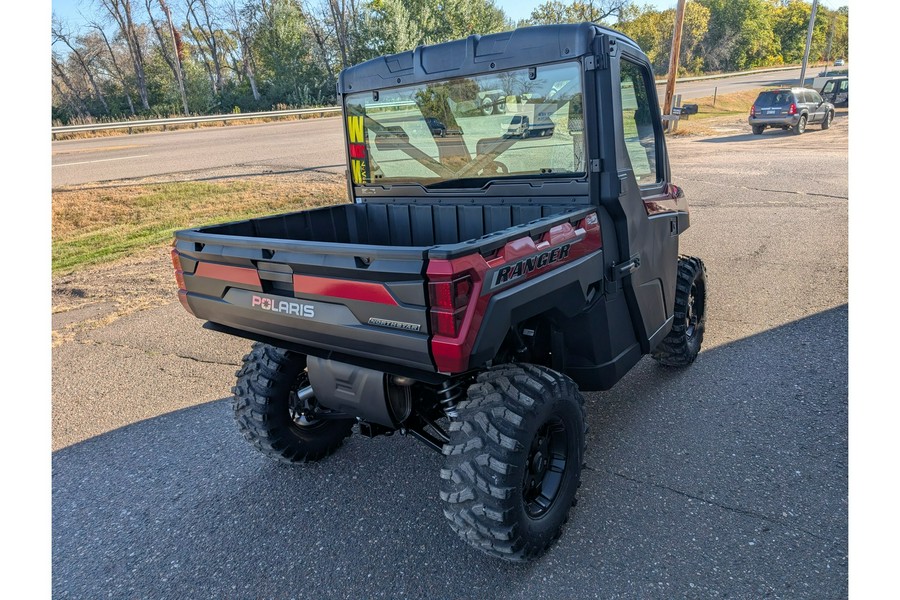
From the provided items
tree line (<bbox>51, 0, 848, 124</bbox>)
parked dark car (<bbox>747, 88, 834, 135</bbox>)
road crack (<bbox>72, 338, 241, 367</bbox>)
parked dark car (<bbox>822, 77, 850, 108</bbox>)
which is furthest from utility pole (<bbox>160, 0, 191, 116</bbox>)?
parked dark car (<bbox>822, 77, 850, 108</bbox>)

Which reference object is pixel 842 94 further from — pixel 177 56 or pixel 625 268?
pixel 177 56

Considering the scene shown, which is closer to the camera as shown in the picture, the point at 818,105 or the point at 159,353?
the point at 159,353

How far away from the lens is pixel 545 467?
8.99 ft

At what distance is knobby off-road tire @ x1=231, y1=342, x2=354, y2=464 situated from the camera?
10.3ft

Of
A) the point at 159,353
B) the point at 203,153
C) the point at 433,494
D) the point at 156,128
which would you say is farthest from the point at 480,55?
the point at 156,128

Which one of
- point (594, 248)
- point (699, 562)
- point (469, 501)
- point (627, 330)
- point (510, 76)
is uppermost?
point (510, 76)

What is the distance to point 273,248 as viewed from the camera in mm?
2418

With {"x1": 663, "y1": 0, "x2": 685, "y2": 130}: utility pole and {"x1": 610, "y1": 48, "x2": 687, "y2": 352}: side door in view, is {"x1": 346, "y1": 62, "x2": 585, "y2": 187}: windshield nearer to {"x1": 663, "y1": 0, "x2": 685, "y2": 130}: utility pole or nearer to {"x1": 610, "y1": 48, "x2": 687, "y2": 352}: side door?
{"x1": 610, "y1": 48, "x2": 687, "y2": 352}: side door

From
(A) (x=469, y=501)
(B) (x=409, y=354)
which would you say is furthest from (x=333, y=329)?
(A) (x=469, y=501)

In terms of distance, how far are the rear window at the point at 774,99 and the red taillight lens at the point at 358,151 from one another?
23420 mm

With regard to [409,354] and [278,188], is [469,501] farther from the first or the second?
[278,188]

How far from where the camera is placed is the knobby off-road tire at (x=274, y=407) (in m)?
3.13

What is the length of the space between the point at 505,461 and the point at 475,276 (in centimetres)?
80

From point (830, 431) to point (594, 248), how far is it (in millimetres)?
1966
